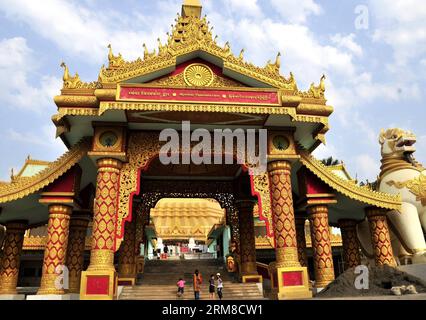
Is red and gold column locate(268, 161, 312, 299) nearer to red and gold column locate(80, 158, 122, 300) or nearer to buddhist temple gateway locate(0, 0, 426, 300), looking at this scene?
buddhist temple gateway locate(0, 0, 426, 300)

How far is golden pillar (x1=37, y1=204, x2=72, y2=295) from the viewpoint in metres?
9.95

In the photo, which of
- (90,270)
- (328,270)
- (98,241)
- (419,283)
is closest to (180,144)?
(98,241)

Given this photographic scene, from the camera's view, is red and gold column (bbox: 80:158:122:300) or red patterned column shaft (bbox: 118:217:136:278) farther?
red patterned column shaft (bbox: 118:217:136:278)

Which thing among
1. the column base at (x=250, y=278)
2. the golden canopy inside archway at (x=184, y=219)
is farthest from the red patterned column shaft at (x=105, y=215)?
the golden canopy inside archway at (x=184, y=219)

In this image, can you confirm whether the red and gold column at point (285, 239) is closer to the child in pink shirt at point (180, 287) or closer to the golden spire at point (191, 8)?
the child in pink shirt at point (180, 287)

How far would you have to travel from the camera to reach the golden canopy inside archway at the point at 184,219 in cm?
3131

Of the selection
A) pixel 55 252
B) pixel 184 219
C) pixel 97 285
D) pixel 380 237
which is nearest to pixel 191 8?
pixel 55 252

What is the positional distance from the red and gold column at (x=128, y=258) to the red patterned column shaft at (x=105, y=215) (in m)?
3.79

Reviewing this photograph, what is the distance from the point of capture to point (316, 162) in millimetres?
11898

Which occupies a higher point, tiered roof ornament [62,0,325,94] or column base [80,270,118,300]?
tiered roof ornament [62,0,325,94]

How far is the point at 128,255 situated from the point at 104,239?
164 inches

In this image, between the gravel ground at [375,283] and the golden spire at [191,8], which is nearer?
the gravel ground at [375,283]

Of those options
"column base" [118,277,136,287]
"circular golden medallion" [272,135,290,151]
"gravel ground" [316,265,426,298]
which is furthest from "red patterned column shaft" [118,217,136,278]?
"gravel ground" [316,265,426,298]

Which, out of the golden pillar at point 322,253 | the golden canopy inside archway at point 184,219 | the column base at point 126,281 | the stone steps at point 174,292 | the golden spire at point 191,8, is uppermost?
the golden spire at point 191,8
